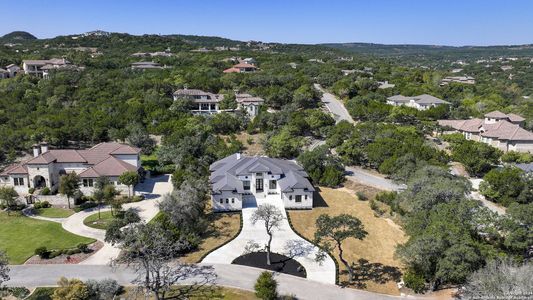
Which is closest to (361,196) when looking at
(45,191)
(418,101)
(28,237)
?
(28,237)

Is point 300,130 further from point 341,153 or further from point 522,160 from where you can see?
point 522,160

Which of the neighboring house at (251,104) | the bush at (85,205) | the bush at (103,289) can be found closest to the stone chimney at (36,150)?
the bush at (85,205)

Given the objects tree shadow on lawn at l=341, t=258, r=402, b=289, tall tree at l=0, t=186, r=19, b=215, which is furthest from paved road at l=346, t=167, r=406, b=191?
tall tree at l=0, t=186, r=19, b=215

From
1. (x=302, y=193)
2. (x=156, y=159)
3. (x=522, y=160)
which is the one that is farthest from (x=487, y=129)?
(x=156, y=159)

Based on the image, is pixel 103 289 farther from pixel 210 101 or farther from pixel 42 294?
Result: pixel 210 101

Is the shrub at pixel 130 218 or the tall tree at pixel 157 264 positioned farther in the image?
the shrub at pixel 130 218

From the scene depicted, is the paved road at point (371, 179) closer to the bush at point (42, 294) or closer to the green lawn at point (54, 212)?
the green lawn at point (54, 212)
